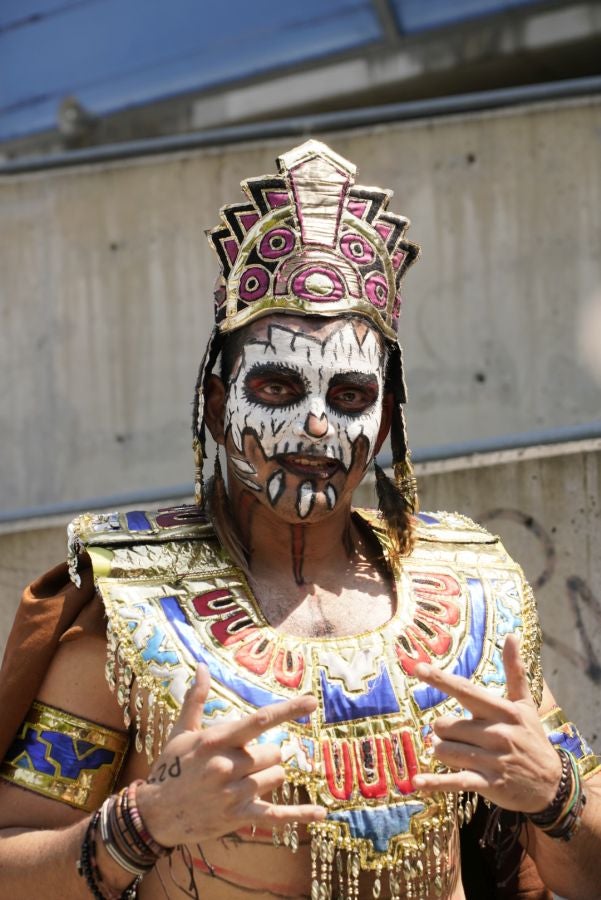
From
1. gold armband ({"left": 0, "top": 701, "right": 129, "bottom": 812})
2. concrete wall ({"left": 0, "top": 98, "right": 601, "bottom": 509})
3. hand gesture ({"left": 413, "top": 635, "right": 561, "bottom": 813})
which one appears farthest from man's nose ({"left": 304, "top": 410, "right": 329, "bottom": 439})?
concrete wall ({"left": 0, "top": 98, "right": 601, "bottom": 509})

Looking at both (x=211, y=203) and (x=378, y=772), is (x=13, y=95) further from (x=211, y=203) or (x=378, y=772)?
(x=378, y=772)

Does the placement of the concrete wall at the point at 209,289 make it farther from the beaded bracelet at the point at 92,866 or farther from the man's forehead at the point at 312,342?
the beaded bracelet at the point at 92,866

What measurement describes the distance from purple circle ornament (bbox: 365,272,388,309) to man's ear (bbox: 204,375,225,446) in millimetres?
473

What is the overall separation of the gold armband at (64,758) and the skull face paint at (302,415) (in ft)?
2.42

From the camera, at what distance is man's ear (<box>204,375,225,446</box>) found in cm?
362

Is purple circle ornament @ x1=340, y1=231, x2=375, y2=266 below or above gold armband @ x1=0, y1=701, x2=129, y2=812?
above

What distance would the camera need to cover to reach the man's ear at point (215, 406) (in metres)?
3.62

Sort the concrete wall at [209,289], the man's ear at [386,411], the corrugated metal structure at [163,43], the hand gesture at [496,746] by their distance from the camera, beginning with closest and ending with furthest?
the hand gesture at [496,746] → the man's ear at [386,411] → the concrete wall at [209,289] → the corrugated metal structure at [163,43]

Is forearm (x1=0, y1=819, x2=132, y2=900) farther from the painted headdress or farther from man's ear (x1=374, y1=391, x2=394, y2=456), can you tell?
man's ear (x1=374, y1=391, x2=394, y2=456)

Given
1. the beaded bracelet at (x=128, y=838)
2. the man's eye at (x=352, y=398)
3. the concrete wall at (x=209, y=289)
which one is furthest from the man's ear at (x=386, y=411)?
the concrete wall at (x=209, y=289)

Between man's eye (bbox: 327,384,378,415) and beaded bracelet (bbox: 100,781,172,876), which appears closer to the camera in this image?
beaded bracelet (bbox: 100,781,172,876)

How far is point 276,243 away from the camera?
11.5 ft

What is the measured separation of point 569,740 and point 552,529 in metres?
2.05

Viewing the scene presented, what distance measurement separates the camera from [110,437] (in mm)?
7527
